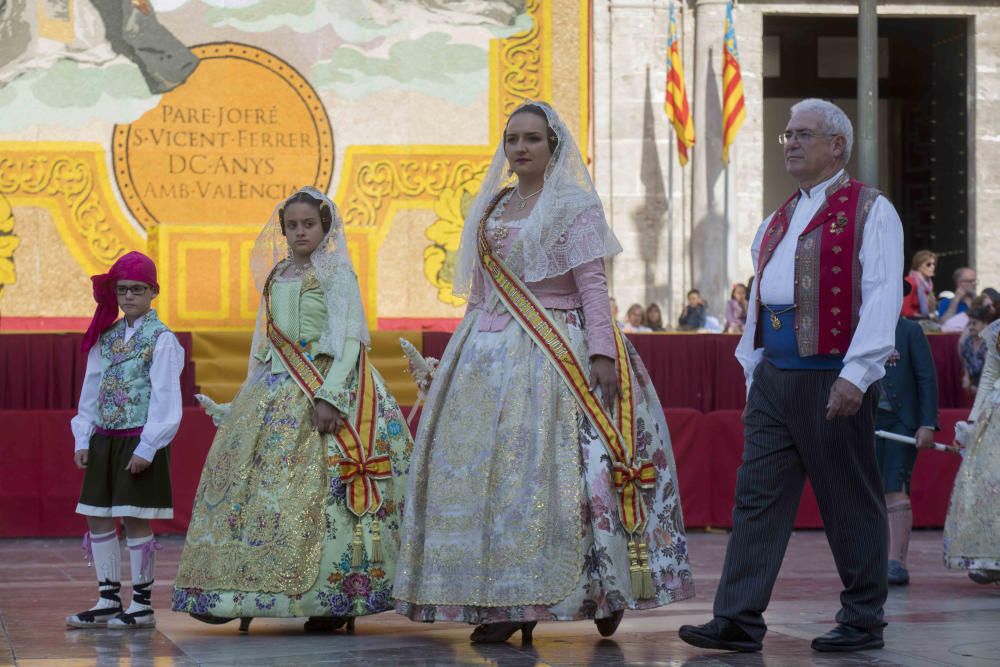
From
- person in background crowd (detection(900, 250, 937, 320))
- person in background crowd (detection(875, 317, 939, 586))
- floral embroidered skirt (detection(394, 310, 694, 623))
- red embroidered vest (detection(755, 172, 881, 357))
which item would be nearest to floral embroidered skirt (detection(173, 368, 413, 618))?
floral embroidered skirt (detection(394, 310, 694, 623))

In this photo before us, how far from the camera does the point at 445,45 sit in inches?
630

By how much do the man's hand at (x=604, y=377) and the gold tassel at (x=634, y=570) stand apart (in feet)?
1.45

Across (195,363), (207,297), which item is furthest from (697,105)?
(195,363)

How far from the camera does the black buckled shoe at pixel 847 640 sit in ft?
16.8

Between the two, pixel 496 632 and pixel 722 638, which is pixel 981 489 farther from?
pixel 496 632

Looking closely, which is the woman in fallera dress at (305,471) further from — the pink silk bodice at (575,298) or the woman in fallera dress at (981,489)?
the woman in fallera dress at (981,489)

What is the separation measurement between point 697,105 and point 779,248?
1215cm

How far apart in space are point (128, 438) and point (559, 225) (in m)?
1.79

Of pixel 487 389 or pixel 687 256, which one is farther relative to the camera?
pixel 687 256

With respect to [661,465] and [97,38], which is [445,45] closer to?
[97,38]

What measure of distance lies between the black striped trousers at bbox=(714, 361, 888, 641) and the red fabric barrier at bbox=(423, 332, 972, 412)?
6.00 meters

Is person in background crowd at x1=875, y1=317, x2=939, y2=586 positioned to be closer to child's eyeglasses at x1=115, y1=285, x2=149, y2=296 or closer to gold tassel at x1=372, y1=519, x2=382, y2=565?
gold tassel at x1=372, y1=519, x2=382, y2=565

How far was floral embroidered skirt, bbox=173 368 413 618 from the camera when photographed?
5.64 m

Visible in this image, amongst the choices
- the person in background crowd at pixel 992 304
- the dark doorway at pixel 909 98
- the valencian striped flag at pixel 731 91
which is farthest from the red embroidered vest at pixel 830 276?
the dark doorway at pixel 909 98
